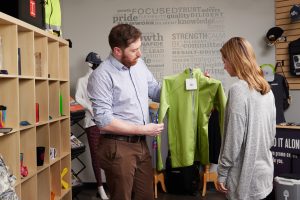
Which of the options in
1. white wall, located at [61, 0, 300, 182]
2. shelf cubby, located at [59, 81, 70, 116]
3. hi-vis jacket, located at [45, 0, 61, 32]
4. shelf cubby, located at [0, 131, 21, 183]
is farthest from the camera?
white wall, located at [61, 0, 300, 182]

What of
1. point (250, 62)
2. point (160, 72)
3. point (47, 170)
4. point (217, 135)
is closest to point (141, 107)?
point (250, 62)

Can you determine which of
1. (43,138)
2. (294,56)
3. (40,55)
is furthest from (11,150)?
(294,56)

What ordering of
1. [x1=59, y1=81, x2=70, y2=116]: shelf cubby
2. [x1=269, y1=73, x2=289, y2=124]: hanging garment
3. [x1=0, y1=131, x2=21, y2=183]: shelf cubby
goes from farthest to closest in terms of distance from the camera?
[x1=269, y1=73, x2=289, y2=124]: hanging garment < [x1=59, y1=81, x2=70, y2=116]: shelf cubby < [x1=0, y1=131, x2=21, y2=183]: shelf cubby

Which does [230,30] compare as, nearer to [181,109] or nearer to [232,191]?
[181,109]

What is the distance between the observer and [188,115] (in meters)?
3.34

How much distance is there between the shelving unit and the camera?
96.2 inches

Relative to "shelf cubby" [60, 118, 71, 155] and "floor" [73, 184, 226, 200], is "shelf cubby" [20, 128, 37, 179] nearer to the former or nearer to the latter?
"shelf cubby" [60, 118, 71, 155]

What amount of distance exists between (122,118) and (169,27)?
3065 mm

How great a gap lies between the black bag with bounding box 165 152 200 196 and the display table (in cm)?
107

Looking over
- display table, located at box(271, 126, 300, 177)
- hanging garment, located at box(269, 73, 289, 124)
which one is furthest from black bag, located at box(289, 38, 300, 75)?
display table, located at box(271, 126, 300, 177)

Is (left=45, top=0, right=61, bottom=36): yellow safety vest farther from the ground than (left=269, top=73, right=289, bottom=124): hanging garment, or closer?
farther from the ground

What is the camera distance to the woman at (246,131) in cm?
178

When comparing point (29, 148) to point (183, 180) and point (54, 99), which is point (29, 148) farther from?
point (183, 180)

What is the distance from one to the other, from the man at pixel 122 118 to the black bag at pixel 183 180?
7.19 feet
